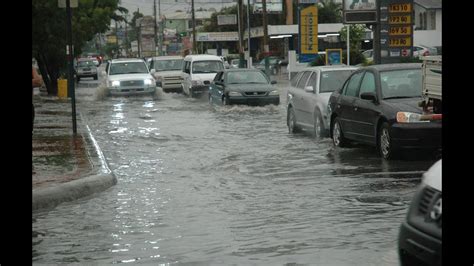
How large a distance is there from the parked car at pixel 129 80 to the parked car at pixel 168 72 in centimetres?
623

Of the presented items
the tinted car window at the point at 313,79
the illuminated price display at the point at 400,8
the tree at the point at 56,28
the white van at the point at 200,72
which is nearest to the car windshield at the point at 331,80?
the tinted car window at the point at 313,79

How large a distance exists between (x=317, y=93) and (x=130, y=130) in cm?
579

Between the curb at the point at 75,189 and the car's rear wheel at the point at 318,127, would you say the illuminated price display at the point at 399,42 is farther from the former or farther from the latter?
the curb at the point at 75,189

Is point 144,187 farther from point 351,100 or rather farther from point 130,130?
point 130,130

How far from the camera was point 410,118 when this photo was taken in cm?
1422

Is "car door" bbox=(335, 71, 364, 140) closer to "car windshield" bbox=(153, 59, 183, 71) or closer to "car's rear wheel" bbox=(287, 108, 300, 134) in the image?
"car's rear wheel" bbox=(287, 108, 300, 134)

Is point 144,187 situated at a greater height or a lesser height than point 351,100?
lesser

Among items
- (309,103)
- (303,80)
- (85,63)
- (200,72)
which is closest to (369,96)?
(309,103)

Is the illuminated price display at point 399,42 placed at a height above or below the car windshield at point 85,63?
above

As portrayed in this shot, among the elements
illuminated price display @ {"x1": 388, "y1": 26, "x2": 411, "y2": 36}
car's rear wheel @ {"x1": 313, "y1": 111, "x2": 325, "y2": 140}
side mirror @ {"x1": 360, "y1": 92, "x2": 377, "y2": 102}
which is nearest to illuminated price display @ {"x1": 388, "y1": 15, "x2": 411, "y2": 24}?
illuminated price display @ {"x1": 388, "y1": 26, "x2": 411, "y2": 36}

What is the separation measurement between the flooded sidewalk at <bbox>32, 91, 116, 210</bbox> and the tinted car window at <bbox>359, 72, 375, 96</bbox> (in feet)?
15.6

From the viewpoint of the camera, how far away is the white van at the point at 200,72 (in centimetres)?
3784
